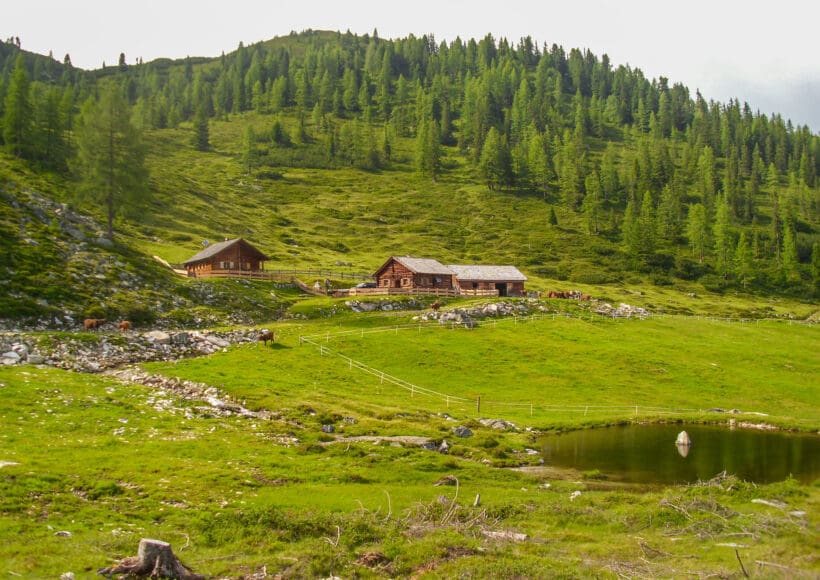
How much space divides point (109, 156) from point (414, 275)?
155ft

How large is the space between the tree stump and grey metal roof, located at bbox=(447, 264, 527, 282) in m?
82.0

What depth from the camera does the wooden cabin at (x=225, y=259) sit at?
283ft

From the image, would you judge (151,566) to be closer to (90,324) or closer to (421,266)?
(90,324)

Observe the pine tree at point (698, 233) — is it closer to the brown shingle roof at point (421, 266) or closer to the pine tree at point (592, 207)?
the pine tree at point (592, 207)

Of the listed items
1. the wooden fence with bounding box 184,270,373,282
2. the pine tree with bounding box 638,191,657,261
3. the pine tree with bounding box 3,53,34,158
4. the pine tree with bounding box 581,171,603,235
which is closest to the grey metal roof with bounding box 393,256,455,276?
the wooden fence with bounding box 184,270,373,282

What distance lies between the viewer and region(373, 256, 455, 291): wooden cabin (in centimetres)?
9100

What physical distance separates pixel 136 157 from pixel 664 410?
75.7m

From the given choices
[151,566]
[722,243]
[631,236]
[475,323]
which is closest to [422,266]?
[475,323]

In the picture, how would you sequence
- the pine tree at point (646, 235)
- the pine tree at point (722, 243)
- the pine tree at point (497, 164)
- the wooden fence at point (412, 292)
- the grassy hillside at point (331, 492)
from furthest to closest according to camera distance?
the pine tree at point (497, 164), the pine tree at point (646, 235), the pine tree at point (722, 243), the wooden fence at point (412, 292), the grassy hillside at point (331, 492)

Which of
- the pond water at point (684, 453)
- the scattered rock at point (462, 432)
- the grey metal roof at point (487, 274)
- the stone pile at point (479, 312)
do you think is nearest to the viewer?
the pond water at point (684, 453)

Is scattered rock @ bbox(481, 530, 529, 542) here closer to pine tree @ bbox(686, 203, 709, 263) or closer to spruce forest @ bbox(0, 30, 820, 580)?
spruce forest @ bbox(0, 30, 820, 580)

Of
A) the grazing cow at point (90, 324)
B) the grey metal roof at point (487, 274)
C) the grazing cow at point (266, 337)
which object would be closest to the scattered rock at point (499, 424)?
the grazing cow at point (266, 337)

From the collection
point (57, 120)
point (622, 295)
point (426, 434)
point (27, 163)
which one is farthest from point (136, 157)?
point (622, 295)

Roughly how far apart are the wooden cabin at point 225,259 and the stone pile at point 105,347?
3547 cm
